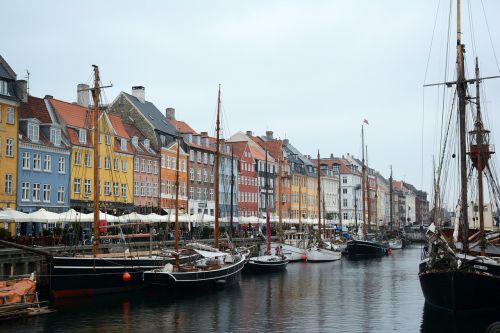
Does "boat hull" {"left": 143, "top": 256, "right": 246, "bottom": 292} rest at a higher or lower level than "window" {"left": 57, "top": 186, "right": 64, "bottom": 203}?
lower

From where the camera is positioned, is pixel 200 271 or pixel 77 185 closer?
pixel 200 271

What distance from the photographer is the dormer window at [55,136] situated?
199ft

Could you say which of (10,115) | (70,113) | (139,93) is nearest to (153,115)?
(139,93)

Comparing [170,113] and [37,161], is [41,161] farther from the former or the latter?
[170,113]

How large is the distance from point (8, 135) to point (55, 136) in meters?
6.27

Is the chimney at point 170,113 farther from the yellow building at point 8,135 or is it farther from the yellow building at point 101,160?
the yellow building at point 8,135

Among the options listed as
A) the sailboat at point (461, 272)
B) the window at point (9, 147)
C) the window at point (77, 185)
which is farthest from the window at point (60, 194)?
the sailboat at point (461, 272)

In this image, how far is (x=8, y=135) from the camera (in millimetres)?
55125

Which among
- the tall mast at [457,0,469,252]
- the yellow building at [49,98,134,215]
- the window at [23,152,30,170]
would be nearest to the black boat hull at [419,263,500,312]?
the tall mast at [457,0,469,252]

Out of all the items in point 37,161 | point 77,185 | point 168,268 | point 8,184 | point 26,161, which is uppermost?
point 37,161

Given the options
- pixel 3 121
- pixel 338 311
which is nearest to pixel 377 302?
pixel 338 311

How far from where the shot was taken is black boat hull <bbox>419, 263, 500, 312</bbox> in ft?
92.5

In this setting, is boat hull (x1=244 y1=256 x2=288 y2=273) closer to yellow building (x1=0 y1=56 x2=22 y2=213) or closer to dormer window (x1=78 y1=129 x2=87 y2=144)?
yellow building (x1=0 y1=56 x2=22 y2=213)

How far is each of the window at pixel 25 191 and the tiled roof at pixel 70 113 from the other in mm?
9237
